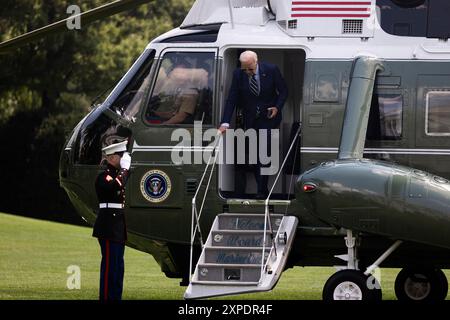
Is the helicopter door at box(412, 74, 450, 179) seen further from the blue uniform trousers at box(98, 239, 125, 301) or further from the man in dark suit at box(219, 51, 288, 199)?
the blue uniform trousers at box(98, 239, 125, 301)

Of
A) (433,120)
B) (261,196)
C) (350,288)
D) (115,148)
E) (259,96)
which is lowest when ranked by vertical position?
(350,288)

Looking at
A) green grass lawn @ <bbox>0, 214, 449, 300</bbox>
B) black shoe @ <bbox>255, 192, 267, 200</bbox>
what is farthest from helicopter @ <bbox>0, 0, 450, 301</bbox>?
green grass lawn @ <bbox>0, 214, 449, 300</bbox>

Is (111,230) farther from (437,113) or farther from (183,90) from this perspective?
(437,113)

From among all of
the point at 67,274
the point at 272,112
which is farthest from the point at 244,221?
the point at 67,274

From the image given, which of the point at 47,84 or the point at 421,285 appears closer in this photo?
the point at 421,285

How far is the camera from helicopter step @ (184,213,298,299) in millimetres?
13297

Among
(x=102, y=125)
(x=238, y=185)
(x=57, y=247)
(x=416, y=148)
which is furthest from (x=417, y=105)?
(x=57, y=247)

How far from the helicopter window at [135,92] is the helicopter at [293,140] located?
14 mm

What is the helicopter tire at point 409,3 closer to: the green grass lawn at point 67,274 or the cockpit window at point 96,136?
the cockpit window at point 96,136

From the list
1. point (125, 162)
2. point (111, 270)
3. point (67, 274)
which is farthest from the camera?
point (67, 274)

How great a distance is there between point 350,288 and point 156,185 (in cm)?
268

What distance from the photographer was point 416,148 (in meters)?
14.3

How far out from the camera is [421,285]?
16.1 metres
